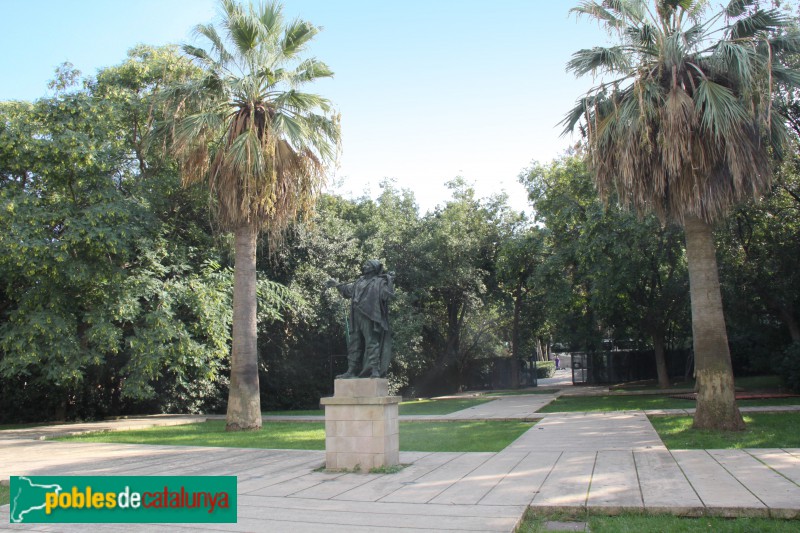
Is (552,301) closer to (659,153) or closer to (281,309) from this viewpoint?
(281,309)

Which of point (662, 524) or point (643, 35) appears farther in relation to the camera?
point (643, 35)

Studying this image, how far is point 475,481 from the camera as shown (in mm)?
7316

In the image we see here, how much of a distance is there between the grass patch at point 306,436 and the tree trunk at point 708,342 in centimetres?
349

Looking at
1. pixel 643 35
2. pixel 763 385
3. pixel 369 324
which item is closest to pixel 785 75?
pixel 643 35

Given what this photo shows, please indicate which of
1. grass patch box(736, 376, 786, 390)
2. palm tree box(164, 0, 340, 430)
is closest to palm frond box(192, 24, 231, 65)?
palm tree box(164, 0, 340, 430)

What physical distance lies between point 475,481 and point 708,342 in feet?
19.6

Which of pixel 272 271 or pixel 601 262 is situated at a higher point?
pixel 272 271

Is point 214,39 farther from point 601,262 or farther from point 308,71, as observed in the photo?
point 601,262

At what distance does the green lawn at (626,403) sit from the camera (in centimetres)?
1564

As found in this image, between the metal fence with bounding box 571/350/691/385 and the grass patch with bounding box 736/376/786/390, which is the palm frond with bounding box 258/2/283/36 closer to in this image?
the grass patch with bounding box 736/376/786/390

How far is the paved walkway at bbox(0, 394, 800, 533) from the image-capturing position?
18.7 ft

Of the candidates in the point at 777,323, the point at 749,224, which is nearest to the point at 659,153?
the point at 749,224

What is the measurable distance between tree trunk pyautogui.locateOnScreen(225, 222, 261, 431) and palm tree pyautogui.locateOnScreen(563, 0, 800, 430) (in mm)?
8154

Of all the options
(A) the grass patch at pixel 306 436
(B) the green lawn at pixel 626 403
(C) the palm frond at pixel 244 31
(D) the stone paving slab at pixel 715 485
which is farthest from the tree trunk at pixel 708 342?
(C) the palm frond at pixel 244 31
